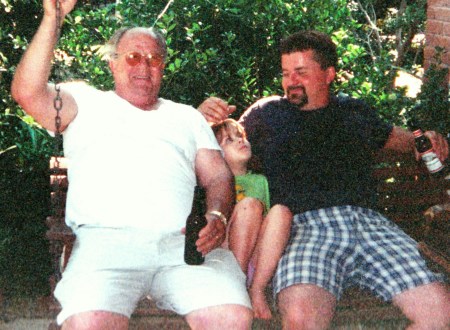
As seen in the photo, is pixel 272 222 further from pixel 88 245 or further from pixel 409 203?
pixel 409 203

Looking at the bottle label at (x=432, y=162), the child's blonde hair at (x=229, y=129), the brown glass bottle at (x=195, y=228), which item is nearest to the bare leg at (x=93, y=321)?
the brown glass bottle at (x=195, y=228)

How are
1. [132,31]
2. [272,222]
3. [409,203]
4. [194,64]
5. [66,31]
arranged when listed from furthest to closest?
[66,31] → [194,64] → [409,203] → [132,31] → [272,222]

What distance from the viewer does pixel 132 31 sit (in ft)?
13.5

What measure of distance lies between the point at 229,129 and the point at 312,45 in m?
0.68

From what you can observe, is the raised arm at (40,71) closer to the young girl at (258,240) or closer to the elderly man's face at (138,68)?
the elderly man's face at (138,68)

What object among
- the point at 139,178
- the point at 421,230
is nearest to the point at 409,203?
the point at 421,230

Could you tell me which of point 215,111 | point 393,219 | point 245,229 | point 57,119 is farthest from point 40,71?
point 393,219

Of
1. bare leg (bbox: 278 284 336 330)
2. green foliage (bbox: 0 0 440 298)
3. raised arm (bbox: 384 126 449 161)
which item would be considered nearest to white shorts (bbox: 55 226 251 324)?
bare leg (bbox: 278 284 336 330)

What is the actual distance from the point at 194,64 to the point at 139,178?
1923 millimetres

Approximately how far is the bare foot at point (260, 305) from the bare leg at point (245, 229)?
6.3 inches

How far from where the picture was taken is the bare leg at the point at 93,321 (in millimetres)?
3064

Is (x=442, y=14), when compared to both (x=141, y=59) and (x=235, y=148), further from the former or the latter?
(x=141, y=59)

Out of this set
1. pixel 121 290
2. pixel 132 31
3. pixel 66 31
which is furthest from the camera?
pixel 66 31

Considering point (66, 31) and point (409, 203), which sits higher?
point (66, 31)
